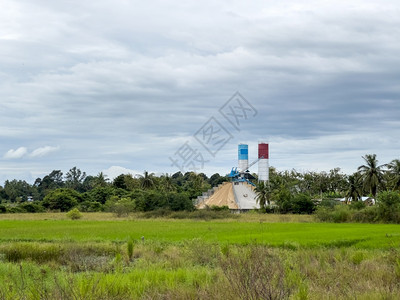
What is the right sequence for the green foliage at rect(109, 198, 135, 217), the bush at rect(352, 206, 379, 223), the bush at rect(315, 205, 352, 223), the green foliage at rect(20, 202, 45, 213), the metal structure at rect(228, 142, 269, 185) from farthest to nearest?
the metal structure at rect(228, 142, 269, 185) → the green foliage at rect(20, 202, 45, 213) → the green foliage at rect(109, 198, 135, 217) → the bush at rect(315, 205, 352, 223) → the bush at rect(352, 206, 379, 223)

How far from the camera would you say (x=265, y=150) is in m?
87.3

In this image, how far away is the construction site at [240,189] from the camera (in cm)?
7744

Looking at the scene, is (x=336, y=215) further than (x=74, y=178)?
No

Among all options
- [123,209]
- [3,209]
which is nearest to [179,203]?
[123,209]

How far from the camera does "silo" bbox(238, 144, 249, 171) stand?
282 feet

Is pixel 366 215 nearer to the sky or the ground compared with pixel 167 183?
nearer to the ground

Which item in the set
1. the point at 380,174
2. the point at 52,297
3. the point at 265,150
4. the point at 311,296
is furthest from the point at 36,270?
the point at 265,150

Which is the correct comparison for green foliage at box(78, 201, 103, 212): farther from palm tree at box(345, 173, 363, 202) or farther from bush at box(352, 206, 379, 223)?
bush at box(352, 206, 379, 223)

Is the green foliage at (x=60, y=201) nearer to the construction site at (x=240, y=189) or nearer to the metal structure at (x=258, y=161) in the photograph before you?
the construction site at (x=240, y=189)

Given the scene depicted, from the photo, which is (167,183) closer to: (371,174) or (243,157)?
(243,157)

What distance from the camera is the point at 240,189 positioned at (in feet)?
265

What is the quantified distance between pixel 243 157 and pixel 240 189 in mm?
7703

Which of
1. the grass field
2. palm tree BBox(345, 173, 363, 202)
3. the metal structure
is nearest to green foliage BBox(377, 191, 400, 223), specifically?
the grass field

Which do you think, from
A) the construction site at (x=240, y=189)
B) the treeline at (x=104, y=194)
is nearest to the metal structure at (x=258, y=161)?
the construction site at (x=240, y=189)
